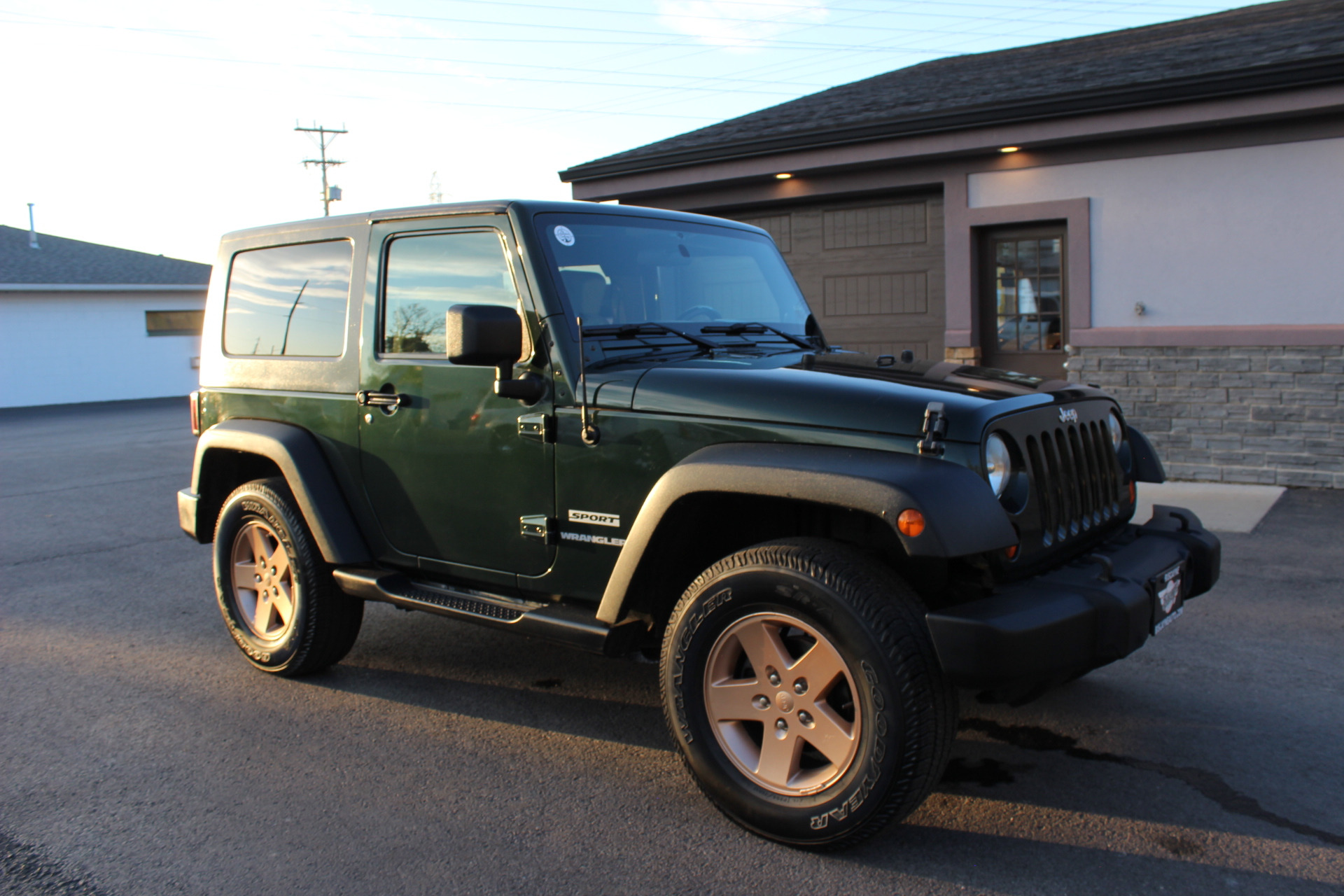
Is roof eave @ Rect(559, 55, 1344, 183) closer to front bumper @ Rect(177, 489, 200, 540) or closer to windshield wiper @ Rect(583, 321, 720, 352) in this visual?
windshield wiper @ Rect(583, 321, 720, 352)

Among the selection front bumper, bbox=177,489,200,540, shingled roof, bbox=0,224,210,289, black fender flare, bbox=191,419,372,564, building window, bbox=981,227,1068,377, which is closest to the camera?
black fender flare, bbox=191,419,372,564

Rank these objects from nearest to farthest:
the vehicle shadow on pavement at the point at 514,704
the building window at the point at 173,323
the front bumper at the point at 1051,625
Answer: the front bumper at the point at 1051,625 < the vehicle shadow on pavement at the point at 514,704 < the building window at the point at 173,323

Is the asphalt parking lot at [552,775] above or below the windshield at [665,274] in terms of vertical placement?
below

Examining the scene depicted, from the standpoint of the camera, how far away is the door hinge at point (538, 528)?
3.69 meters

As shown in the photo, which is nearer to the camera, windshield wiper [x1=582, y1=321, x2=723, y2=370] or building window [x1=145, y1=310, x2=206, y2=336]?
windshield wiper [x1=582, y1=321, x2=723, y2=370]

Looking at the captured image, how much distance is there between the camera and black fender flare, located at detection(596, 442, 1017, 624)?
8.98 ft

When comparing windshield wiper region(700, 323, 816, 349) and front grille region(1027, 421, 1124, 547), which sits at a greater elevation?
windshield wiper region(700, 323, 816, 349)

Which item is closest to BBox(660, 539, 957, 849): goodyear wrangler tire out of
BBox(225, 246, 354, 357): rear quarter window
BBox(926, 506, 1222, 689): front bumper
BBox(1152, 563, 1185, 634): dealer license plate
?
BBox(926, 506, 1222, 689): front bumper

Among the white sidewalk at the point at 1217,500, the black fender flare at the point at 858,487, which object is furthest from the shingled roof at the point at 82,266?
the black fender flare at the point at 858,487

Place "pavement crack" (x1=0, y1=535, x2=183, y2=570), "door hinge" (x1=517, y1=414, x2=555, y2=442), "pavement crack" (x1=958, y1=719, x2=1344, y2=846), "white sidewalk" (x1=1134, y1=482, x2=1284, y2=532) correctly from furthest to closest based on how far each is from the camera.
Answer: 1. "white sidewalk" (x1=1134, y1=482, x2=1284, y2=532)
2. "pavement crack" (x1=0, y1=535, x2=183, y2=570)
3. "door hinge" (x1=517, y1=414, x2=555, y2=442)
4. "pavement crack" (x1=958, y1=719, x2=1344, y2=846)

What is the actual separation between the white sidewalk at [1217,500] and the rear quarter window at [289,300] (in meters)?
5.48

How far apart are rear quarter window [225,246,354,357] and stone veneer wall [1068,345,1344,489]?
730 centimetres

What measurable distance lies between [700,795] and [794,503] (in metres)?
1.04

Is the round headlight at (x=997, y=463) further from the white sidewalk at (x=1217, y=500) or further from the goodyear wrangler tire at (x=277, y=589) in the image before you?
the white sidewalk at (x=1217, y=500)
